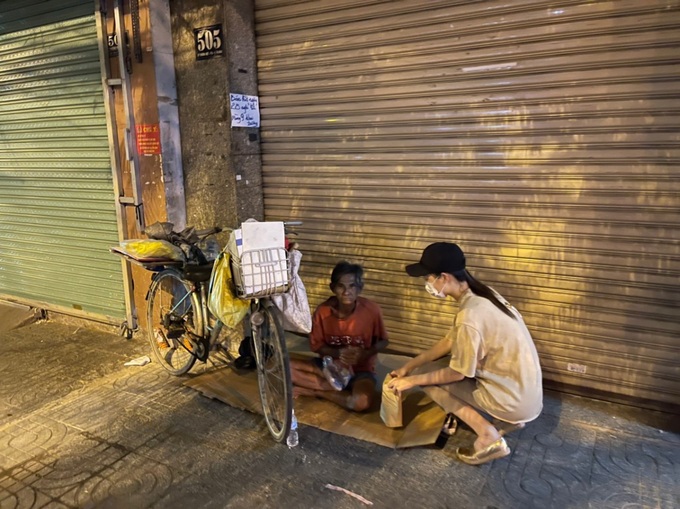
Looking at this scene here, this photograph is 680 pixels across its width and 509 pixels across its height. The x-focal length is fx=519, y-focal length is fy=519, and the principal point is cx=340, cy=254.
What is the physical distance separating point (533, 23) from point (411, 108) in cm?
106

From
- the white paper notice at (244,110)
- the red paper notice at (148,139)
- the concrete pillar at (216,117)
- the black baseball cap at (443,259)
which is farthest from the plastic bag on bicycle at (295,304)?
the red paper notice at (148,139)

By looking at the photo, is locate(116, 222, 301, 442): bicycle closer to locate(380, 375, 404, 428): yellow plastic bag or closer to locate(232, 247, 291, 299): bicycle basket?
locate(232, 247, 291, 299): bicycle basket

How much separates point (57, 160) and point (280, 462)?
14.5ft

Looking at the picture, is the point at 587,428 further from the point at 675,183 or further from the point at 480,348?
the point at 675,183

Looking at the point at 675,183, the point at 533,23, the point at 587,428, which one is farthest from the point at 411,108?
the point at 587,428

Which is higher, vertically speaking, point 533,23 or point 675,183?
point 533,23

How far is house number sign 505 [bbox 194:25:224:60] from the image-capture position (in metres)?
4.53

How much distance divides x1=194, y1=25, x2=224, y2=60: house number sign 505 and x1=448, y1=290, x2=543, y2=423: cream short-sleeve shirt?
3.09 meters

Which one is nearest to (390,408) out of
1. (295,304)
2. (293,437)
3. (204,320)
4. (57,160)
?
(293,437)

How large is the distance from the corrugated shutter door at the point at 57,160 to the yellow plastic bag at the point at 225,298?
2470mm

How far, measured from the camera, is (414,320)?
4.57 meters

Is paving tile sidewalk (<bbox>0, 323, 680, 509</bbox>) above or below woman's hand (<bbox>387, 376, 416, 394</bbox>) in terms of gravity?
below

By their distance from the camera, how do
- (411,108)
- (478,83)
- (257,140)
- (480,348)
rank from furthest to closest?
(257,140)
(411,108)
(478,83)
(480,348)

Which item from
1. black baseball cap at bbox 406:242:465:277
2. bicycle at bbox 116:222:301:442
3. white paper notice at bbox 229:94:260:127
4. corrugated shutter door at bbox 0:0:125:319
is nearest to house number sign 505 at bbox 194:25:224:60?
white paper notice at bbox 229:94:260:127
